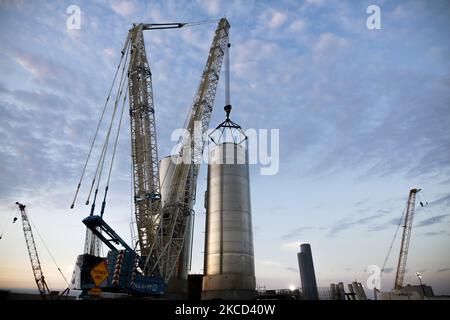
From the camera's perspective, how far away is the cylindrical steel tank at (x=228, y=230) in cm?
4441

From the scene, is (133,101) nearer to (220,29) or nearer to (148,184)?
(148,184)

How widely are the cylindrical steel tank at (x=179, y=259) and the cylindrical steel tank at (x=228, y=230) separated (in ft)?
20.4

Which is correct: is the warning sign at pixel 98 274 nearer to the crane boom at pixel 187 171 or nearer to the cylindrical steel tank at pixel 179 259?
the crane boom at pixel 187 171

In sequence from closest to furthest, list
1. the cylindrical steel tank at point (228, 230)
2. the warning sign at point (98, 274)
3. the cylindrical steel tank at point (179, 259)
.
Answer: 1. the warning sign at point (98, 274)
2. the cylindrical steel tank at point (228, 230)
3. the cylindrical steel tank at point (179, 259)

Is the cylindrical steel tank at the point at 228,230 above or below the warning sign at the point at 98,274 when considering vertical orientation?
above

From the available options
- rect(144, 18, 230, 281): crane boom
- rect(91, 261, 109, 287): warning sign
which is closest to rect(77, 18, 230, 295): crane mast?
rect(144, 18, 230, 281): crane boom

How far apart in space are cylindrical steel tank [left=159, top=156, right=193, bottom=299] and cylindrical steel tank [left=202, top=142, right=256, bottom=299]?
6.21 m

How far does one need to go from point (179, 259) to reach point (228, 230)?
42.7 feet

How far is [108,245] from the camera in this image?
38.2 m

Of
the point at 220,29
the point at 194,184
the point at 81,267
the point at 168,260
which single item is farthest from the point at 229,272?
the point at 220,29

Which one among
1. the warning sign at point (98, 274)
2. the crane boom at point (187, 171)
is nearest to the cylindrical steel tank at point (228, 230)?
the crane boom at point (187, 171)

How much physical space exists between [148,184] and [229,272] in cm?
1939

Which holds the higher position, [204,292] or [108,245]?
[108,245]

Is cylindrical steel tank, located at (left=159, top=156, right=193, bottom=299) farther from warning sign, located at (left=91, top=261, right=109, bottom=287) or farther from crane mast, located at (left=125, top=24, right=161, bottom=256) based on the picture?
warning sign, located at (left=91, top=261, right=109, bottom=287)
